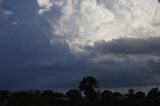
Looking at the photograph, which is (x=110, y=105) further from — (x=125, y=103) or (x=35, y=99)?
(x=35, y=99)

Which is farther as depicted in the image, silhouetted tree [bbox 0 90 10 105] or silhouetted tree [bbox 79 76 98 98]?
silhouetted tree [bbox 79 76 98 98]

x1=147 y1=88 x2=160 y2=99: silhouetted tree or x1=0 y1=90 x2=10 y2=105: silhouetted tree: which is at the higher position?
x1=147 y1=88 x2=160 y2=99: silhouetted tree

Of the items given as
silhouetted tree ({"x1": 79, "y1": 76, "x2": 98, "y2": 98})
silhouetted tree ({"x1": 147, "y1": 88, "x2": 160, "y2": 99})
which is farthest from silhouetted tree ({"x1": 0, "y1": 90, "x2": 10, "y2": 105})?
silhouetted tree ({"x1": 147, "y1": 88, "x2": 160, "y2": 99})

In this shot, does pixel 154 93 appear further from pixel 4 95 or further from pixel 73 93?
pixel 4 95

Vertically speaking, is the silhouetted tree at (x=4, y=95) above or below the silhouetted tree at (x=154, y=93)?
below

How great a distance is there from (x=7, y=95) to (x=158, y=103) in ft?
130

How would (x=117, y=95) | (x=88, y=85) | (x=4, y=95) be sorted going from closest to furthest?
1. (x=4, y=95)
2. (x=88, y=85)
3. (x=117, y=95)

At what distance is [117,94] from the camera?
597 ft

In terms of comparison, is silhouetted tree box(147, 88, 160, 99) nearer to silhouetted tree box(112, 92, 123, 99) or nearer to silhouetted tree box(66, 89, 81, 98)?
silhouetted tree box(112, 92, 123, 99)

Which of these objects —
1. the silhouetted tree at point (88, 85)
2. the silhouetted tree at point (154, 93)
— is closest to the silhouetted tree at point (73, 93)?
the silhouetted tree at point (88, 85)

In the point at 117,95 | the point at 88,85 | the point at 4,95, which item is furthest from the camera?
the point at 117,95

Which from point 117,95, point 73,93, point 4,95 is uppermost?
point 73,93

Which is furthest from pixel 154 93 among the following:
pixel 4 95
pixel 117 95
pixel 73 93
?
pixel 4 95

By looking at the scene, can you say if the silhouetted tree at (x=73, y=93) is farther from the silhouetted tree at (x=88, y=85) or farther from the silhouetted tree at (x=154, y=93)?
the silhouetted tree at (x=154, y=93)
